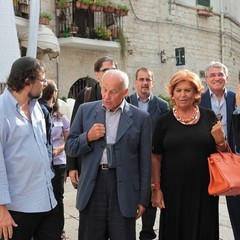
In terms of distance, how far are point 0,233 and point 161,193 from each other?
4.45 feet

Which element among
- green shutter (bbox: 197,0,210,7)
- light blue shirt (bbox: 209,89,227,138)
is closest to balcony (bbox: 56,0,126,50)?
green shutter (bbox: 197,0,210,7)

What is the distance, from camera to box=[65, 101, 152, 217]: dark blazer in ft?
10.4

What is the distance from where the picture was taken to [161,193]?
11.7ft

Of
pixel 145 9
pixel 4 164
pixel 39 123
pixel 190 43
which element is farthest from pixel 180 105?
pixel 190 43

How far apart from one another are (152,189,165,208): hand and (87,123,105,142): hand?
0.76m

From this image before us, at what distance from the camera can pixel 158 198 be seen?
139 inches

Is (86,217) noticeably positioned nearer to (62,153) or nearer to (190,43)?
(62,153)

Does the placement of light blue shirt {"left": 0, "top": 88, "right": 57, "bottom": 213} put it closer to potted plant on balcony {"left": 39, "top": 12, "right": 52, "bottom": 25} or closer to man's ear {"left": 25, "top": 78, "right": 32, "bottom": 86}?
man's ear {"left": 25, "top": 78, "right": 32, "bottom": 86}

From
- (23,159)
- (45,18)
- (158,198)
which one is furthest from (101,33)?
(23,159)

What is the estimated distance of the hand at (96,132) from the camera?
3133 millimetres

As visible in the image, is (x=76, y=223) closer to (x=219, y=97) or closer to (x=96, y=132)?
(x=219, y=97)

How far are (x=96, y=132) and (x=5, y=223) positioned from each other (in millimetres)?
878

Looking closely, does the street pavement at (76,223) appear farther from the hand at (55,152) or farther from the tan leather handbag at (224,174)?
the tan leather handbag at (224,174)

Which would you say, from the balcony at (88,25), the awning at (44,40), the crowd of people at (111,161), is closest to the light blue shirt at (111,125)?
the crowd of people at (111,161)
